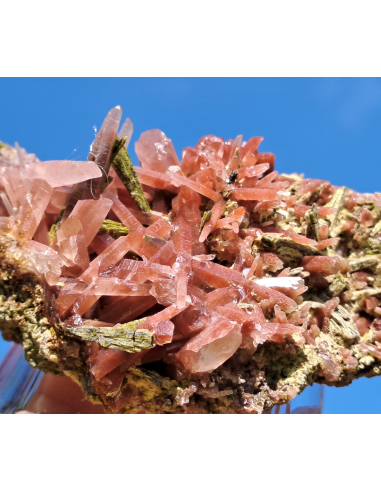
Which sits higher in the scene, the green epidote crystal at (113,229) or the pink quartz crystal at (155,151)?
the pink quartz crystal at (155,151)

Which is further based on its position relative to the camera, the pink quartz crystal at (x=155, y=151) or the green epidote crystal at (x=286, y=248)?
the pink quartz crystal at (x=155, y=151)

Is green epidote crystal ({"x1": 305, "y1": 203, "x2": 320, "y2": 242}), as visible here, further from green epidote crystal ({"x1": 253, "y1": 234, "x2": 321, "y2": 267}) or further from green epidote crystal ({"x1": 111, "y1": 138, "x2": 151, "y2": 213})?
green epidote crystal ({"x1": 111, "y1": 138, "x2": 151, "y2": 213})

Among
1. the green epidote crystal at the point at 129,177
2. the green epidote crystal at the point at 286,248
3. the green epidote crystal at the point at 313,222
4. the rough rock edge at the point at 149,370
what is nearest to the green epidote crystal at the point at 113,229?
the green epidote crystal at the point at 129,177

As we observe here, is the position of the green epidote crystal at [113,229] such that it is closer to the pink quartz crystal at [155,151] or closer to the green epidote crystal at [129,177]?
the green epidote crystal at [129,177]

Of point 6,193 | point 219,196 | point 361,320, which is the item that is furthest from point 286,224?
point 6,193

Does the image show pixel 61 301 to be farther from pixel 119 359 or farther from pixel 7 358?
pixel 7 358

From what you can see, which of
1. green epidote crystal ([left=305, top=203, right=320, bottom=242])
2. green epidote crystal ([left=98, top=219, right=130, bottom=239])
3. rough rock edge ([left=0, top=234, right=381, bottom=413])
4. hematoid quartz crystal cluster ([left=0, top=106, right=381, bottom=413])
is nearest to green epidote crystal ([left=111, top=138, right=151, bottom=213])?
hematoid quartz crystal cluster ([left=0, top=106, right=381, bottom=413])

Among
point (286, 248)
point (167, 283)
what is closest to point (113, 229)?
point (167, 283)
